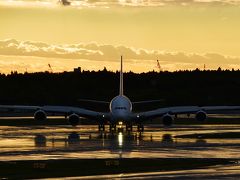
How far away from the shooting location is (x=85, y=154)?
2167 inches

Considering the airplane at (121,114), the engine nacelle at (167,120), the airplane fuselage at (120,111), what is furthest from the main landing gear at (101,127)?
the engine nacelle at (167,120)

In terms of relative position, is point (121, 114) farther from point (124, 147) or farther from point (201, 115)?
point (124, 147)

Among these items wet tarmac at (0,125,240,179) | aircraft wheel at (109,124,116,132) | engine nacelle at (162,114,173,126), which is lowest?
wet tarmac at (0,125,240,179)

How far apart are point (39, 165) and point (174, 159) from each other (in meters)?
9.18

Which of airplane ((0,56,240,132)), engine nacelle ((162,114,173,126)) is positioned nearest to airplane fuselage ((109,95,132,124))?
airplane ((0,56,240,132))

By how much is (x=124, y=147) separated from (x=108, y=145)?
8.82ft

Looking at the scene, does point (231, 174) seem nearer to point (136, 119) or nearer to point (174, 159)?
point (174, 159)

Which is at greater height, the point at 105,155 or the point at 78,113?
the point at 78,113

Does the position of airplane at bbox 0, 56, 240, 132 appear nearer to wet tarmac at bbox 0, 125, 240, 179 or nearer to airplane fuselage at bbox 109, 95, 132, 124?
airplane fuselage at bbox 109, 95, 132, 124

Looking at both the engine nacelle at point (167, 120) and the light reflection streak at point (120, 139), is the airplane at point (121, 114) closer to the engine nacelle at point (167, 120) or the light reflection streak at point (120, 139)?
the engine nacelle at point (167, 120)

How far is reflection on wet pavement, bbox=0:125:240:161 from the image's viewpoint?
5448 cm

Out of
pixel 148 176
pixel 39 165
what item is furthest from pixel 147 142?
pixel 148 176

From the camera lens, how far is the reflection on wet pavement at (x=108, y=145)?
179 ft

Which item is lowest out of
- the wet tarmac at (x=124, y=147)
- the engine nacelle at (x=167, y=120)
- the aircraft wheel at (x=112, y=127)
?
the wet tarmac at (x=124, y=147)
